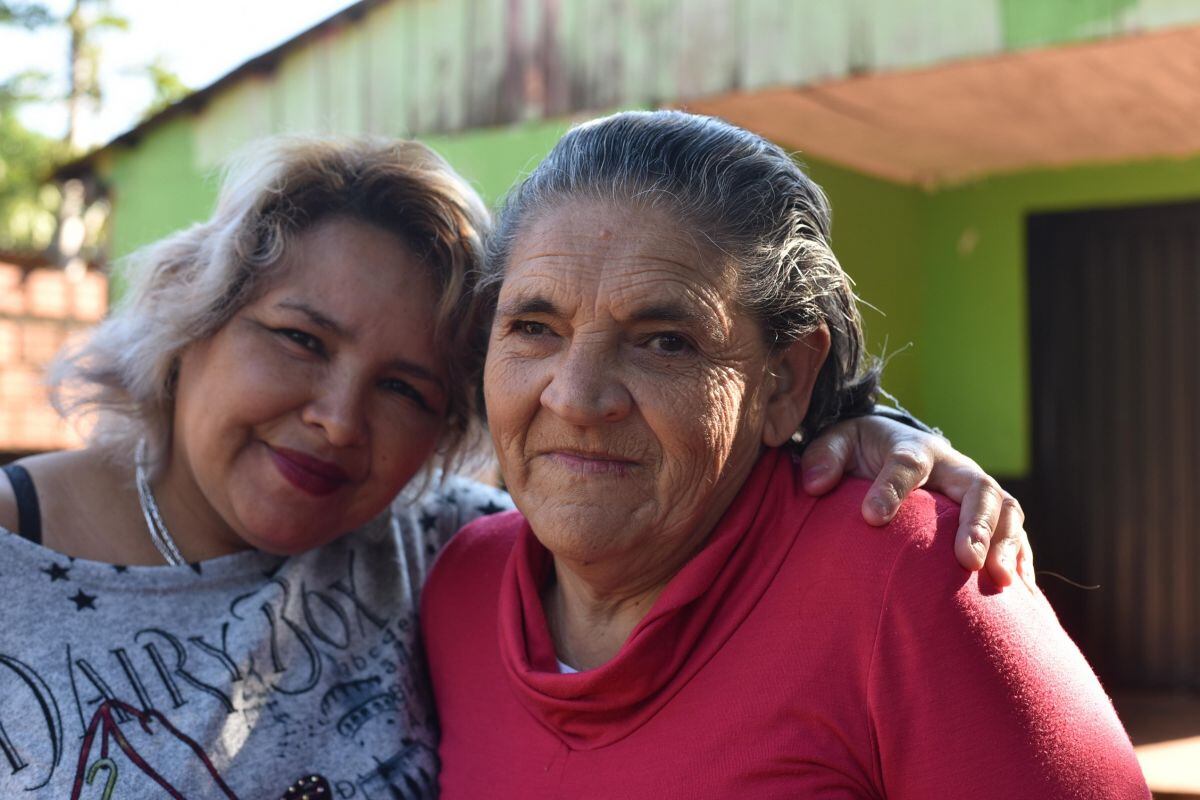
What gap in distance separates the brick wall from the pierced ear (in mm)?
8847

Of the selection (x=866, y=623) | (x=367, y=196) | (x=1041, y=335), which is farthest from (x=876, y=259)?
(x=866, y=623)

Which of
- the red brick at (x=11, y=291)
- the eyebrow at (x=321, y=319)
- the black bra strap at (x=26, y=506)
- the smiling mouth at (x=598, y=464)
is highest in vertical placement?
the eyebrow at (x=321, y=319)

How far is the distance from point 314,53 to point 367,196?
458 cm

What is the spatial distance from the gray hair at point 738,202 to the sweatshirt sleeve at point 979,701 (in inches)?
17.8

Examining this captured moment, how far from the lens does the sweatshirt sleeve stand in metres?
1.50

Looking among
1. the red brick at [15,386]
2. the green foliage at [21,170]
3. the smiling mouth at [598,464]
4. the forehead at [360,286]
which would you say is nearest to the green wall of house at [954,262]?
the forehead at [360,286]

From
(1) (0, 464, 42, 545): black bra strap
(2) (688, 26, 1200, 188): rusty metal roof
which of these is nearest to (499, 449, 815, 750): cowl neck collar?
(1) (0, 464, 42, 545): black bra strap

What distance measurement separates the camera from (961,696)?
152 cm

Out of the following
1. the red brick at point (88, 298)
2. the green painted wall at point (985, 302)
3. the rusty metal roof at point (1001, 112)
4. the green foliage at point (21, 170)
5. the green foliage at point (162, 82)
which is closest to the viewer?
the rusty metal roof at point (1001, 112)

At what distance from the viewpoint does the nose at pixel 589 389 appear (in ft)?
5.76

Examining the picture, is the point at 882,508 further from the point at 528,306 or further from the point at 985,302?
the point at 985,302

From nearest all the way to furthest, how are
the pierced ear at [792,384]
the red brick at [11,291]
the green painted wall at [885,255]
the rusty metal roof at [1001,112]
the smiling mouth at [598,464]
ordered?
the smiling mouth at [598,464], the pierced ear at [792,384], the rusty metal roof at [1001,112], the green painted wall at [885,255], the red brick at [11,291]

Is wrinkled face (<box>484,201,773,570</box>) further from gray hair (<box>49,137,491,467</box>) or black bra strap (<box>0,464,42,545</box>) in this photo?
black bra strap (<box>0,464,42,545</box>)

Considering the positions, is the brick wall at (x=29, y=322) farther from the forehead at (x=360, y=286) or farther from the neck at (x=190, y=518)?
the forehead at (x=360, y=286)
